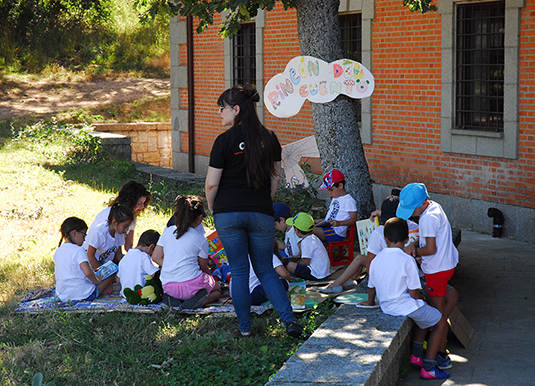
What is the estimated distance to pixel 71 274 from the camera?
5.59 metres

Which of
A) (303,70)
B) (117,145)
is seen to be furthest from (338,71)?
(117,145)

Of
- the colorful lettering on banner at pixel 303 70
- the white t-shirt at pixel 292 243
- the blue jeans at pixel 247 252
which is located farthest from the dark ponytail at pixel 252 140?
the colorful lettering on banner at pixel 303 70

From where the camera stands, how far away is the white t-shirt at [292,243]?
6.41m

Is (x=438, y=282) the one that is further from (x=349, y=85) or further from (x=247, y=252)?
(x=349, y=85)

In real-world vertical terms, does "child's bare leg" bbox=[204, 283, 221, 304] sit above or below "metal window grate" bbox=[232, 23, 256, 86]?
below

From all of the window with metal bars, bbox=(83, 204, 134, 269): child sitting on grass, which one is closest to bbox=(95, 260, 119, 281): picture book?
bbox=(83, 204, 134, 269): child sitting on grass

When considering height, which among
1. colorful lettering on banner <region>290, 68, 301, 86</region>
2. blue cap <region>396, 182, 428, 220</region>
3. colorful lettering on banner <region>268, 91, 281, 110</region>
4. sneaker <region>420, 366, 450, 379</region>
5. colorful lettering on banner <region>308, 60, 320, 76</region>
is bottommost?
sneaker <region>420, 366, 450, 379</region>

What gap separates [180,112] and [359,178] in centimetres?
879

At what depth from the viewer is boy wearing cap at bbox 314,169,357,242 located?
21.6 ft

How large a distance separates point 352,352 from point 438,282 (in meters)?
1.14

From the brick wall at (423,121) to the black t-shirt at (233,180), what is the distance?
5.21 meters

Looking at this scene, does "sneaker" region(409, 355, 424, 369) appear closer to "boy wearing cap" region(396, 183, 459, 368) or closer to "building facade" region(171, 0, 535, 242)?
"boy wearing cap" region(396, 183, 459, 368)

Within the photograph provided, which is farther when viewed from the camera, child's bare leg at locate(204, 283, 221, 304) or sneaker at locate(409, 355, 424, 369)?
child's bare leg at locate(204, 283, 221, 304)

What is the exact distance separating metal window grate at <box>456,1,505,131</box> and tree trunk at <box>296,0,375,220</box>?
254 cm
